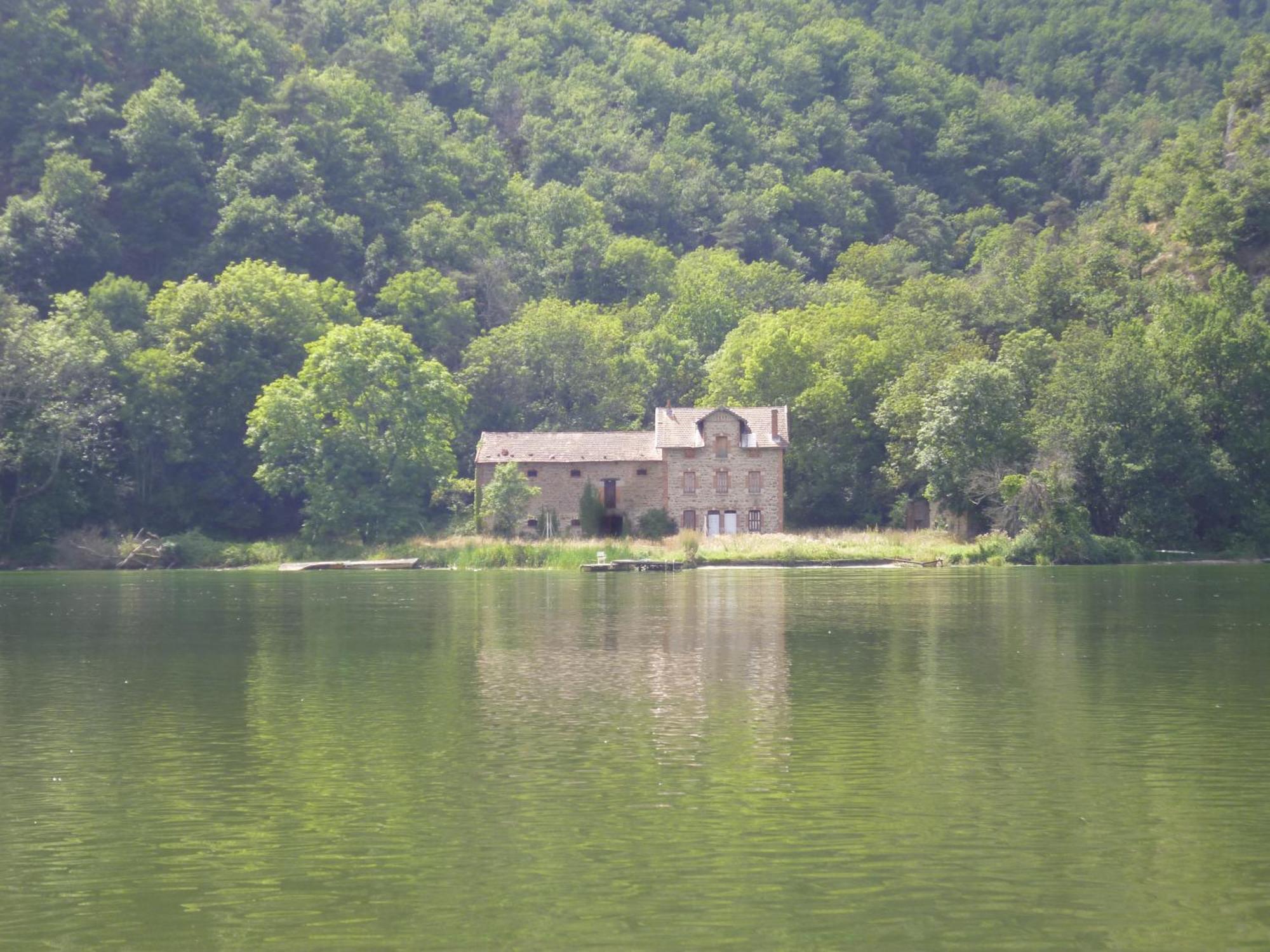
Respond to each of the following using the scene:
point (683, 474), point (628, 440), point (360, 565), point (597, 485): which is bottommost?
point (360, 565)

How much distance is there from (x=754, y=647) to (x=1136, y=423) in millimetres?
45320

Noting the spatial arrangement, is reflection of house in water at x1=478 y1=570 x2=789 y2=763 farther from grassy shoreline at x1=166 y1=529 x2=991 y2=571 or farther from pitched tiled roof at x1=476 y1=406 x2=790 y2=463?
pitched tiled roof at x1=476 y1=406 x2=790 y2=463

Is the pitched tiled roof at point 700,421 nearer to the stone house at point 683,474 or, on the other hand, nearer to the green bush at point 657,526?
the stone house at point 683,474

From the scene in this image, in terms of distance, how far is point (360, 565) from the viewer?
75062 millimetres

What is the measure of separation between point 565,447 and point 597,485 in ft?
9.32

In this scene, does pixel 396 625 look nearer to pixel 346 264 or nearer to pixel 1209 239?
pixel 1209 239

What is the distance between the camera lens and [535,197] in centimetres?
13162

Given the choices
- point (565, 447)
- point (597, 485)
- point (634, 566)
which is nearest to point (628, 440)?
point (597, 485)

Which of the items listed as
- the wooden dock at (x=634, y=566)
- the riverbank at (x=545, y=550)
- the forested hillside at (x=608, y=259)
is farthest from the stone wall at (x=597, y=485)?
the wooden dock at (x=634, y=566)

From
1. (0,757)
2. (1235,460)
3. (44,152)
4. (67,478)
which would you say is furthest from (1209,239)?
(0,757)

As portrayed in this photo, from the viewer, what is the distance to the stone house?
3201 inches

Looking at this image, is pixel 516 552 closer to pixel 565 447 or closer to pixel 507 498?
pixel 507 498

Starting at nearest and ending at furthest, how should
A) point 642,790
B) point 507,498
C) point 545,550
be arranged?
point 642,790 → point 545,550 → point 507,498

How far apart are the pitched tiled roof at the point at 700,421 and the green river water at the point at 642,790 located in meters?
46.0
